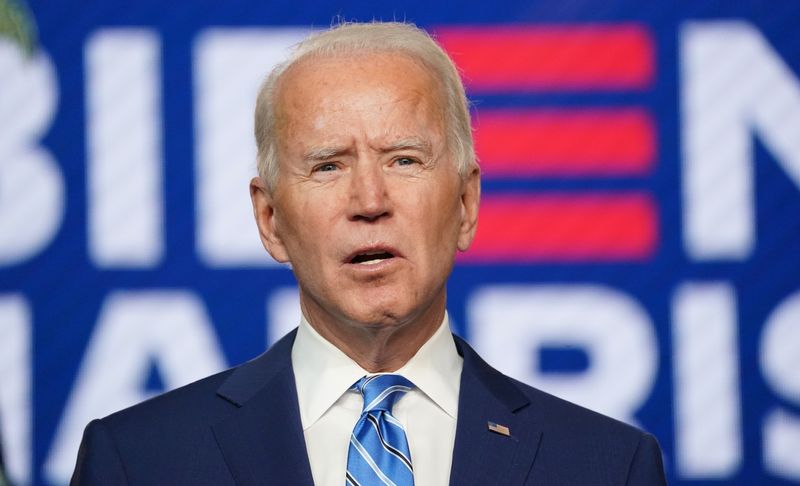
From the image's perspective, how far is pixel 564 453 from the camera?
179cm

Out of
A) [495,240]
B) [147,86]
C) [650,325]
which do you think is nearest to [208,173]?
[147,86]

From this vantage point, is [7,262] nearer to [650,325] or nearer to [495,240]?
[495,240]

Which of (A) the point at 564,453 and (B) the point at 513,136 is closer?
(A) the point at 564,453

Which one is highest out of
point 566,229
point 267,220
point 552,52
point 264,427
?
point 267,220

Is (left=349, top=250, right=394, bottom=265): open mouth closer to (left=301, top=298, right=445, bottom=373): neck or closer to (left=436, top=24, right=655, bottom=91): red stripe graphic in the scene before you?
(left=301, top=298, right=445, bottom=373): neck

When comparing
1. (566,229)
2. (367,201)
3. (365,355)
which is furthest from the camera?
(566,229)

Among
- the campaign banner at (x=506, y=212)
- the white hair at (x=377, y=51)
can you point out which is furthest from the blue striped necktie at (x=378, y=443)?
the campaign banner at (x=506, y=212)

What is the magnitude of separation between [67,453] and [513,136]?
145 cm

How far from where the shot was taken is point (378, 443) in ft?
5.65

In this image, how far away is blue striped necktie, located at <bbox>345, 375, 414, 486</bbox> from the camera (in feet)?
5.57

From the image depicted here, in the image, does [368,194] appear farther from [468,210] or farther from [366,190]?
[468,210]

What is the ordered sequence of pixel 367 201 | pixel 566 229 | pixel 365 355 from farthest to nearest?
pixel 566 229 < pixel 365 355 < pixel 367 201

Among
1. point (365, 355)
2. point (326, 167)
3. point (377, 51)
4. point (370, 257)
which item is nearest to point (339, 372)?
point (365, 355)

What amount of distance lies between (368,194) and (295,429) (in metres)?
0.33
